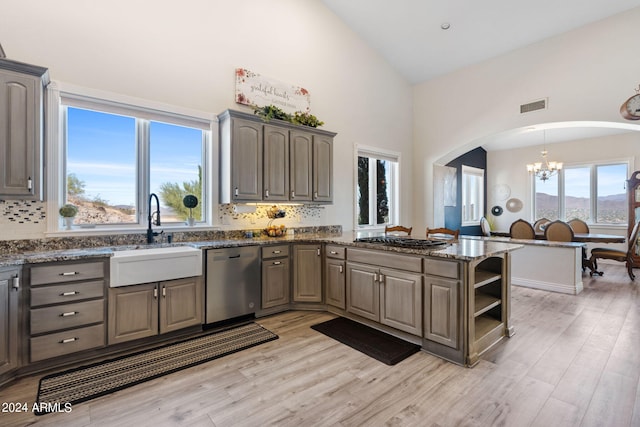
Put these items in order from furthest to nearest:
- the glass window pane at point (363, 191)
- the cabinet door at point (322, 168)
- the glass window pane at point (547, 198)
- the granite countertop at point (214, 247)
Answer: the glass window pane at point (547, 198), the glass window pane at point (363, 191), the cabinet door at point (322, 168), the granite countertop at point (214, 247)

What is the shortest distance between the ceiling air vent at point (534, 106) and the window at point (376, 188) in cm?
211

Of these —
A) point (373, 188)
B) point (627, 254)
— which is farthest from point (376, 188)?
point (627, 254)

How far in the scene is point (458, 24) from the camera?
15.1 feet

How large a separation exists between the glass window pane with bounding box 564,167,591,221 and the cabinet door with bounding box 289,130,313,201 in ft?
23.6

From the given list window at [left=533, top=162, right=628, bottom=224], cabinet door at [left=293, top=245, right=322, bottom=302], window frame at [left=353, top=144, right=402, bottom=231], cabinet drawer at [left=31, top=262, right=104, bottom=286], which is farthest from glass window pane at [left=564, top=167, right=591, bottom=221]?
cabinet drawer at [left=31, top=262, right=104, bottom=286]

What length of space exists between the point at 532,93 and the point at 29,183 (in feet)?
20.5

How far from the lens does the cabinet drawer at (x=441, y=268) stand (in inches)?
98.3

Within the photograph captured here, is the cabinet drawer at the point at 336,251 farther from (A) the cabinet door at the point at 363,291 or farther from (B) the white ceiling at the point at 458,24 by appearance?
(B) the white ceiling at the point at 458,24

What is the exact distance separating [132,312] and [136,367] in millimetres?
466

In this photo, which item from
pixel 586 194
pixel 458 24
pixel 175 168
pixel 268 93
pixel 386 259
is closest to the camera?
pixel 386 259

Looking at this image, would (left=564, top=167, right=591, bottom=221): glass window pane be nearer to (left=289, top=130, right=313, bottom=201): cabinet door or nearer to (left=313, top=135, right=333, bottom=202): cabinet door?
(left=313, top=135, right=333, bottom=202): cabinet door

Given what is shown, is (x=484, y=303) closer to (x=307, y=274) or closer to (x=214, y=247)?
(x=307, y=274)

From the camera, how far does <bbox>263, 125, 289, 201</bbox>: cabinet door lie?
380 centimetres

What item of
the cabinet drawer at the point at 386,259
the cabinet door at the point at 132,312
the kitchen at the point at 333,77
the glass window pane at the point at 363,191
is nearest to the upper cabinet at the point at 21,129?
the kitchen at the point at 333,77
